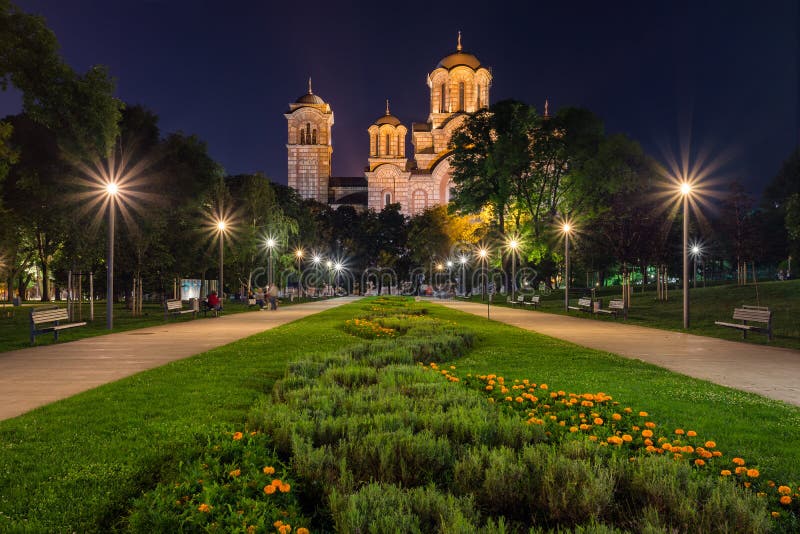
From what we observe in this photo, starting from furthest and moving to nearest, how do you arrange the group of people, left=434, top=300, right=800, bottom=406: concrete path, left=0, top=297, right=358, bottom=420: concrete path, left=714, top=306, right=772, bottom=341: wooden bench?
the group of people
left=714, top=306, right=772, bottom=341: wooden bench
left=434, top=300, right=800, bottom=406: concrete path
left=0, top=297, right=358, bottom=420: concrete path

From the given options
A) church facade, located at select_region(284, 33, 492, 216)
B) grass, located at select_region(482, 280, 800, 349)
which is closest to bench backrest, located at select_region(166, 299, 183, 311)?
grass, located at select_region(482, 280, 800, 349)

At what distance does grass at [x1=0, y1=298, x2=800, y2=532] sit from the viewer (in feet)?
13.0

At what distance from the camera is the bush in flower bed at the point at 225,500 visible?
3309 mm

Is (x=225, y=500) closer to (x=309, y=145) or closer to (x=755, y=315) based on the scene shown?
(x=755, y=315)

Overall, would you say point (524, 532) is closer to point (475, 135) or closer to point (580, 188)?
point (580, 188)

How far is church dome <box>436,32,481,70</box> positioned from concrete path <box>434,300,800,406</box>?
77.2 m

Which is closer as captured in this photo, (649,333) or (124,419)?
(124,419)

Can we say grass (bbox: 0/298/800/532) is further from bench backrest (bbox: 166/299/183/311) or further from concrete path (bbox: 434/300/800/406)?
Result: bench backrest (bbox: 166/299/183/311)

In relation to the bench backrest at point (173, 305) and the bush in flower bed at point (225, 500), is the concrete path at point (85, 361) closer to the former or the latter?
the bush in flower bed at point (225, 500)

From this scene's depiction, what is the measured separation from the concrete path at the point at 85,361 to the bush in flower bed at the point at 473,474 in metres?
4.15

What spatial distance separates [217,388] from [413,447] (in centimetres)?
435

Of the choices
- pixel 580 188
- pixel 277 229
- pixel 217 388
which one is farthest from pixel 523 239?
pixel 217 388

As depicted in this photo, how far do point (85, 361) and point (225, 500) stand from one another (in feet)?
30.2

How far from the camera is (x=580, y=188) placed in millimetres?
37844
